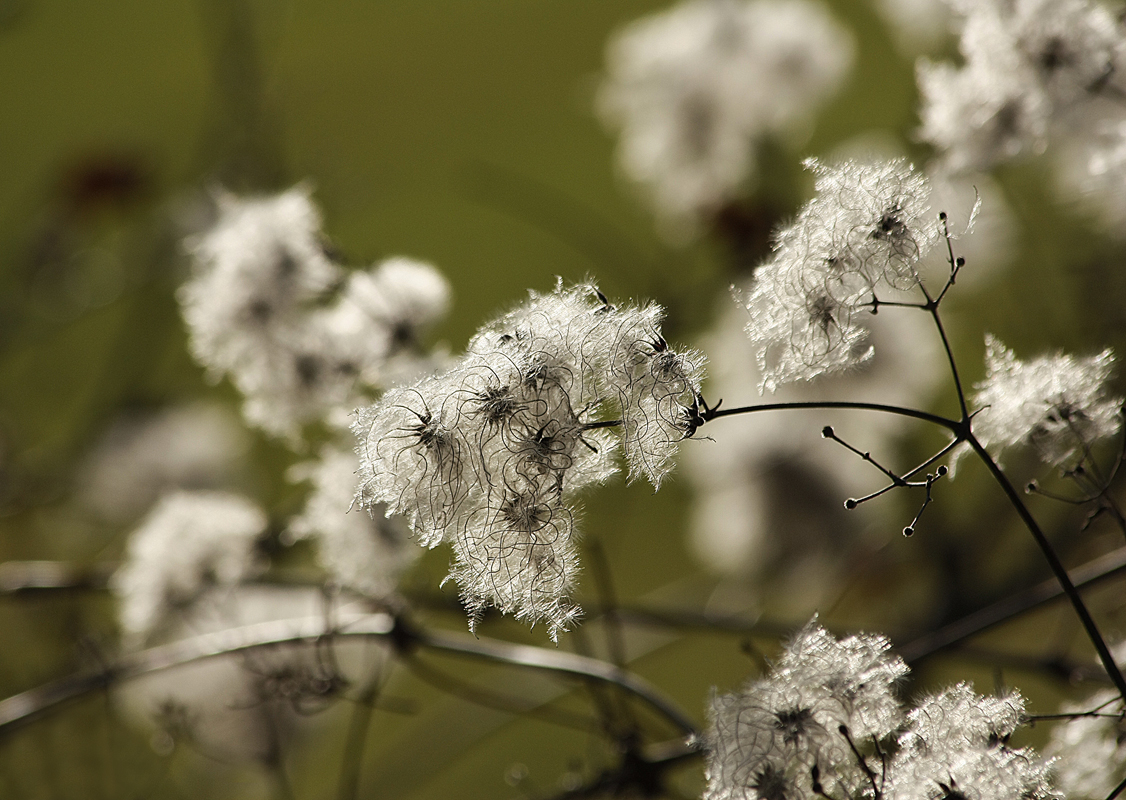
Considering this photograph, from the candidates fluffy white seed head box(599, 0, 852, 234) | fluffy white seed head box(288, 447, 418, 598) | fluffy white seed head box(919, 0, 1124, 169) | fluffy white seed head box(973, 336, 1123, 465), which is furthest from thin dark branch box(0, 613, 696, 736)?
fluffy white seed head box(599, 0, 852, 234)

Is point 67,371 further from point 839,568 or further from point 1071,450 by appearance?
point 1071,450

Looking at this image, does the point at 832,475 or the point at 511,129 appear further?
the point at 511,129

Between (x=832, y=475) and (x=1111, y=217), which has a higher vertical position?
(x=832, y=475)

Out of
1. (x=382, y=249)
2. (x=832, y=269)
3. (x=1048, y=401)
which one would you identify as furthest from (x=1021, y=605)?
(x=382, y=249)

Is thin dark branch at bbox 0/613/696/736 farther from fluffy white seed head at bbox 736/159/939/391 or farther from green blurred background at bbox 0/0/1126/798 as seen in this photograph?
fluffy white seed head at bbox 736/159/939/391

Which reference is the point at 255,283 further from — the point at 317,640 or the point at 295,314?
the point at 317,640

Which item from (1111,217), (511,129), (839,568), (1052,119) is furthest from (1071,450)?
(511,129)

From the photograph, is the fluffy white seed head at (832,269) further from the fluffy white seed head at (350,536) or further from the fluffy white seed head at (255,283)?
the fluffy white seed head at (255,283)
